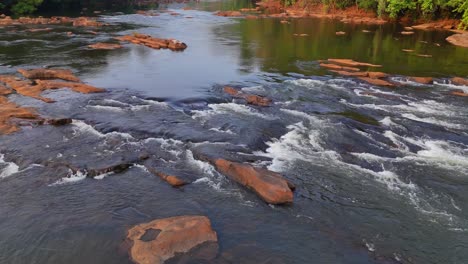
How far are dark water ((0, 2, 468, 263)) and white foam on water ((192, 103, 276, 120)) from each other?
8 centimetres

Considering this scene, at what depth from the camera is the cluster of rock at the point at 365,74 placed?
912 inches

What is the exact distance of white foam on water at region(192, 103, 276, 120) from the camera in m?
17.2

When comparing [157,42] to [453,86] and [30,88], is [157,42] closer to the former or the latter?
[30,88]

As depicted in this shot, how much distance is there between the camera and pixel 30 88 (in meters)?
19.8

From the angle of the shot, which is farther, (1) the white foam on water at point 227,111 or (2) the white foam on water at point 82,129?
(1) the white foam on water at point 227,111

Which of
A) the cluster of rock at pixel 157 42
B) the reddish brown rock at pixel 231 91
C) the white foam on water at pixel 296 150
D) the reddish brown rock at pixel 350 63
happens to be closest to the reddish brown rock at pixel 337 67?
the reddish brown rock at pixel 350 63

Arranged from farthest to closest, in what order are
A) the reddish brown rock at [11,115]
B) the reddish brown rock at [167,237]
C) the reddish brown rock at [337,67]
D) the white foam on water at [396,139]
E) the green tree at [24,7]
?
the green tree at [24,7], the reddish brown rock at [337,67], the reddish brown rock at [11,115], the white foam on water at [396,139], the reddish brown rock at [167,237]

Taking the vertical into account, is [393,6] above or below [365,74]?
above

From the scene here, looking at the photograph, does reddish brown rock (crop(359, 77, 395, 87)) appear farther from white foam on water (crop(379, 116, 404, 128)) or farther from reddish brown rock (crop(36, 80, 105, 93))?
reddish brown rock (crop(36, 80, 105, 93))

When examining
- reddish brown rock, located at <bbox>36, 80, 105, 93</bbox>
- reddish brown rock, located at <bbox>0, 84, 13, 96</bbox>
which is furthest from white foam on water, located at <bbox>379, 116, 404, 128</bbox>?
reddish brown rock, located at <bbox>0, 84, 13, 96</bbox>

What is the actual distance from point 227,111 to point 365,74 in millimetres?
11236

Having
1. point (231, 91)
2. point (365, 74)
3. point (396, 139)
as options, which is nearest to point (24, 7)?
point (231, 91)

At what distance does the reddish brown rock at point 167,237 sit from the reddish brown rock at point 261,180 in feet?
6.54

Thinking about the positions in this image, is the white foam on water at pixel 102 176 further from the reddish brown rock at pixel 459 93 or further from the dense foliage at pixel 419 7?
the dense foliage at pixel 419 7
